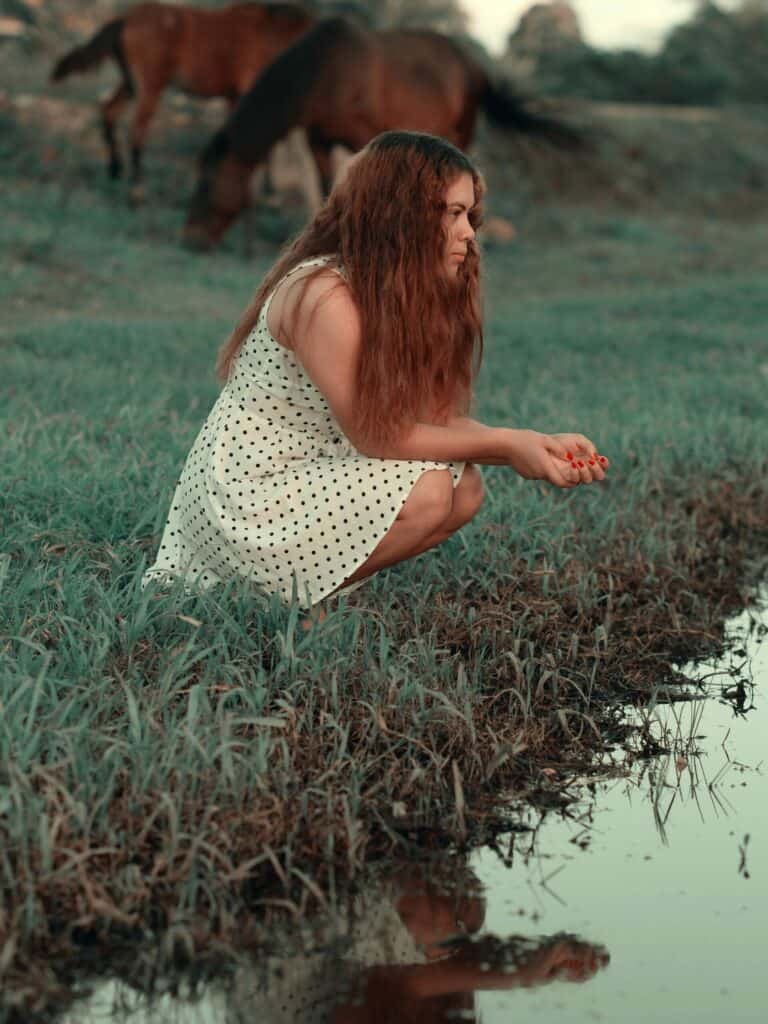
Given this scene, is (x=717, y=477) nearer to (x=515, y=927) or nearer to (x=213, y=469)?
(x=213, y=469)

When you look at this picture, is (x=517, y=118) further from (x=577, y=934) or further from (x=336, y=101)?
(x=577, y=934)

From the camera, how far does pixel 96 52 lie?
12859 mm

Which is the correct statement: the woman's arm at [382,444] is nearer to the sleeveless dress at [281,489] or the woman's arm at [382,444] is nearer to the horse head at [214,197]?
the sleeveless dress at [281,489]

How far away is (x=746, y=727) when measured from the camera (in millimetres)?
3289

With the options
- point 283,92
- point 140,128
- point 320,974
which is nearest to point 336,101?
point 283,92

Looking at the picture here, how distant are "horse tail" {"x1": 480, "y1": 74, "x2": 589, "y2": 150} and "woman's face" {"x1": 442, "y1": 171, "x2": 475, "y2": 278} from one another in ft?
29.1

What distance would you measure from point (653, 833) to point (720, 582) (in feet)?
5.50

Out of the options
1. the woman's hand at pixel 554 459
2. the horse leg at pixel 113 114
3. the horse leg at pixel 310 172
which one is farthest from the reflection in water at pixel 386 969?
the horse leg at pixel 113 114

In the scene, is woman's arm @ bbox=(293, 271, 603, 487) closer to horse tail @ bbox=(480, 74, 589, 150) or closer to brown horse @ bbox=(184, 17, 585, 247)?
brown horse @ bbox=(184, 17, 585, 247)

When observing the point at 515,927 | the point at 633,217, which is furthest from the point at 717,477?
the point at 633,217

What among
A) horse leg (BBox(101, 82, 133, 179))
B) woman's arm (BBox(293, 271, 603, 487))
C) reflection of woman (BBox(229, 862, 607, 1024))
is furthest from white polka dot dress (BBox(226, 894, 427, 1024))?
horse leg (BBox(101, 82, 133, 179))

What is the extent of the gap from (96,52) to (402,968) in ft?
39.0

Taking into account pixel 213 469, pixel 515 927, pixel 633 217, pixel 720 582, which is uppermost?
pixel 633 217

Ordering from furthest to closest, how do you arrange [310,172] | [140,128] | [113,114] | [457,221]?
[113,114]
[140,128]
[310,172]
[457,221]
